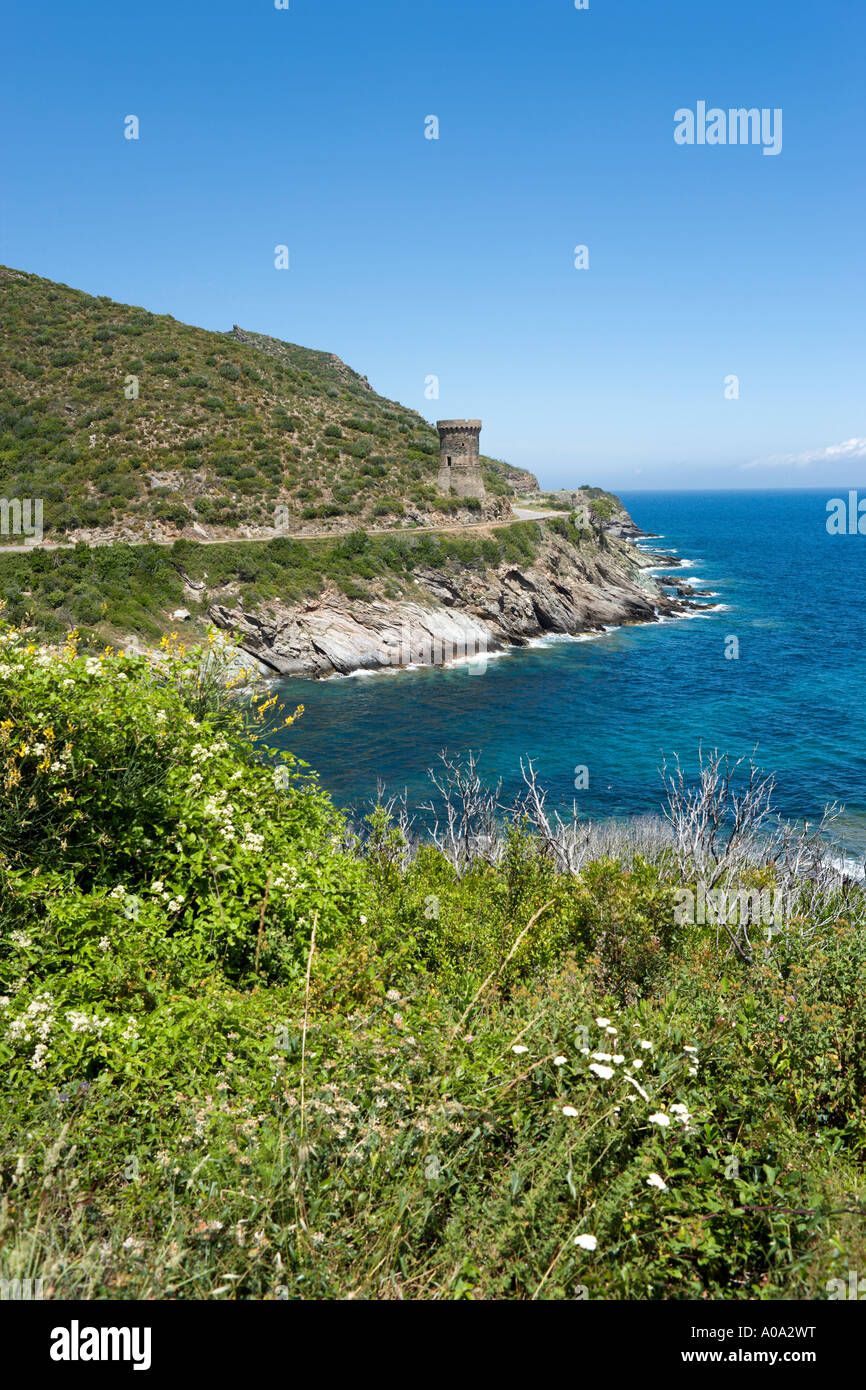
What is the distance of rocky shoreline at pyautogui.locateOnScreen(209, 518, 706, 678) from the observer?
4388 cm

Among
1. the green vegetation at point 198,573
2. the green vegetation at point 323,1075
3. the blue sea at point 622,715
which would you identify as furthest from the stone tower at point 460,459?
the green vegetation at point 323,1075

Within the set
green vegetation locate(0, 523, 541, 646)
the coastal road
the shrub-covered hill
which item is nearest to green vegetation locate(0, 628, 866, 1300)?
green vegetation locate(0, 523, 541, 646)

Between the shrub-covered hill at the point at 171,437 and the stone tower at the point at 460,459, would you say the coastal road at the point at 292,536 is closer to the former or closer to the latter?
the shrub-covered hill at the point at 171,437

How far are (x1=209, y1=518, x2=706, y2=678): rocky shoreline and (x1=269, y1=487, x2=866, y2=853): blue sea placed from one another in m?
2.14

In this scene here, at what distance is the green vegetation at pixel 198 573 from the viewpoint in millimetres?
37000

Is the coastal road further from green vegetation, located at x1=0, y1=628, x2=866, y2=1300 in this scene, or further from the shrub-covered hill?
green vegetation, located at x1=0, y1=628, x2=866, y2=1300

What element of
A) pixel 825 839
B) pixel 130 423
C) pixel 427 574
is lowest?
pixel 825 839

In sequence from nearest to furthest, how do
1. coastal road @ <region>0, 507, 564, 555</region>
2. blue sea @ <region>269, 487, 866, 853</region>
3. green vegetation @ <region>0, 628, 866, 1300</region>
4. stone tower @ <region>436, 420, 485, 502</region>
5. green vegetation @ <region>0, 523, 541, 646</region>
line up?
green vegetation @ <region>0, 628, 866, 1300</region>, blue sea @ <region>269, 487, 866, 853</region>, green vegetation @ <region>0, 523, 541, 646</region>, coastal road @ <region>0, 507, 564, 555</region>, stone tower @ <region>436, 420, 485, 502</region>

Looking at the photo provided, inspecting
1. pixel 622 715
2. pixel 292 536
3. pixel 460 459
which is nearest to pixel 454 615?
pixel 292 536

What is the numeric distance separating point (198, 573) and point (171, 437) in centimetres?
1683

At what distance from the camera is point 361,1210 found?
11.9 ft
